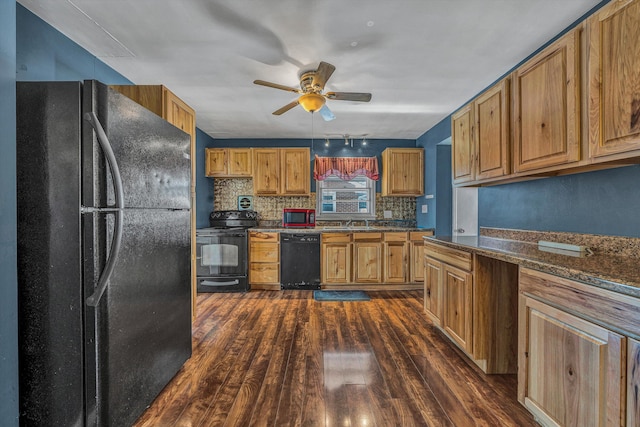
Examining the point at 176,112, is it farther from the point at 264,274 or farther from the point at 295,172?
the point at 264,274

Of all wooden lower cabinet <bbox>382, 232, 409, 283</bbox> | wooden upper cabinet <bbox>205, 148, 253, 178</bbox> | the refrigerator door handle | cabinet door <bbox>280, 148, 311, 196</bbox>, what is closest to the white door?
wooden lower cabinet <bbox>382, 232, 409, 283</bbox>

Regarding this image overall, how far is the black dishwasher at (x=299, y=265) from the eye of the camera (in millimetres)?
4258

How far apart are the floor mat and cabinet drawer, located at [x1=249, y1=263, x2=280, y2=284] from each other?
24.4 inches

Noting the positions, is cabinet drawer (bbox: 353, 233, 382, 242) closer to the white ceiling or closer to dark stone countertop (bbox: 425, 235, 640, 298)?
the white ceiling

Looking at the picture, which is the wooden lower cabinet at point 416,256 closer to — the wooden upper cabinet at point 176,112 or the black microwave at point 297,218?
the black microwave at point 297,218

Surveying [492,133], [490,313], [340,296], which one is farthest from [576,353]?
[340,296]

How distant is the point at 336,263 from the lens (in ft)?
14.0

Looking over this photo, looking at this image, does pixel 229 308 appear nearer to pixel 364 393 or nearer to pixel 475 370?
pixel 364 393

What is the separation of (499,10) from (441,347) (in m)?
2.45

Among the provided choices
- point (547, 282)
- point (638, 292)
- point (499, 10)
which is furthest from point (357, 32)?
point (638, 292)

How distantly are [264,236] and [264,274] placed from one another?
55cm

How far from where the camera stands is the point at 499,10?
6.06ft

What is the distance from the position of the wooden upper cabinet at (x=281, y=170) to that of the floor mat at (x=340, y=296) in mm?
1600

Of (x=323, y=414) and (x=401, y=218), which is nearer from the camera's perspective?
(x=323, y=414)
